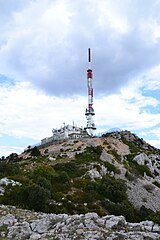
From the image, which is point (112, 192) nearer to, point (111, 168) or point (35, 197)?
point (111, 168)

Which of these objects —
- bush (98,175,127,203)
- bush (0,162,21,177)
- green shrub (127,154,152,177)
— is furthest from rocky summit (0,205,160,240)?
green shrub (127,154,152,177)

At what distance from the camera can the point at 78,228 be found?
1958cm

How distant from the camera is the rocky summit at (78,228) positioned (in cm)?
1836

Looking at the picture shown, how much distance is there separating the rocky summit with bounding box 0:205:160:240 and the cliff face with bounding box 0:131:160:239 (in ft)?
0.64

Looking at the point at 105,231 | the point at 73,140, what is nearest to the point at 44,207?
the point at 105,231

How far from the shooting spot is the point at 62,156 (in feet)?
218

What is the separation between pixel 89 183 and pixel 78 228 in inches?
1110

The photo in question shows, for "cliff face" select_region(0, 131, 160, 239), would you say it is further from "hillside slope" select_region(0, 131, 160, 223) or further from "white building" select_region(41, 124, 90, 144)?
"white building" select_region(41, 124, 90, 144)

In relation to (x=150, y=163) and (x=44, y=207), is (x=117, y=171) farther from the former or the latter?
(x=44, y=207)

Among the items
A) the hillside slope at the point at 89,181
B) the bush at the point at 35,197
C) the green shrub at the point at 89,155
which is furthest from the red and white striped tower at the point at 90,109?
the bush at the point at 35,197

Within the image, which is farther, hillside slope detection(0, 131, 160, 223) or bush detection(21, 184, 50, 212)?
hillside slope detection(0, 131, 160, 223)

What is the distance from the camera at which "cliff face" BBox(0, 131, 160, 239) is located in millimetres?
34562

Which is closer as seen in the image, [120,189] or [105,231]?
[105,231]

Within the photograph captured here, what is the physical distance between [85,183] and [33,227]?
26169mm
